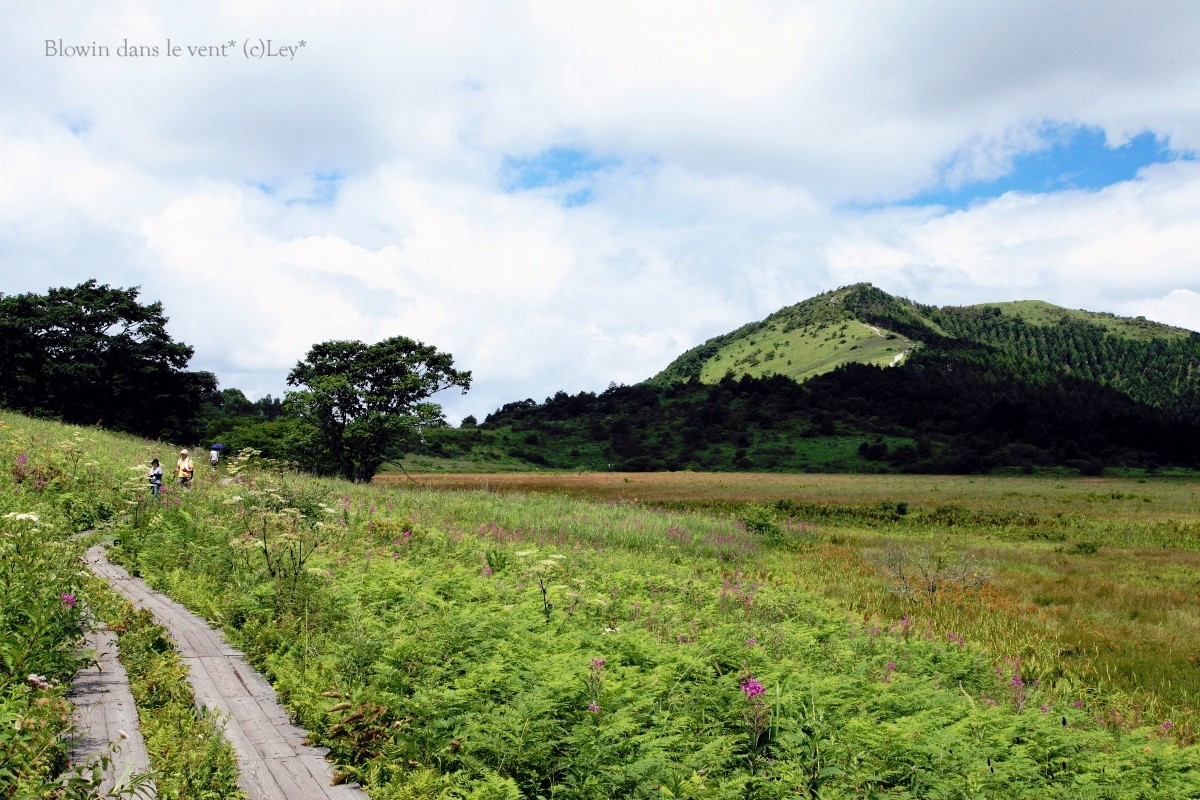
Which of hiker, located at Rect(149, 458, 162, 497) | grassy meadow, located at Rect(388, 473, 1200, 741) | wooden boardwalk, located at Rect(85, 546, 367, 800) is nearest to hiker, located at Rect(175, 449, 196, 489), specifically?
hiker, located at Rect(149, 458, 162, 497)

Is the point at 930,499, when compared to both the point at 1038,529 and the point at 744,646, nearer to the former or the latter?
the point at 1038,529

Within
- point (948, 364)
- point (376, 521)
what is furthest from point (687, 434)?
point (376, 521)

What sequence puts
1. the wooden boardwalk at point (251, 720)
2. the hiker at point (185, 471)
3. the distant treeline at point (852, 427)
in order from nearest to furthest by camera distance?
the wooden boardwalk at point (251, 720)
the hiker at point (185, 471)
the distant treeline at point (852, 427)

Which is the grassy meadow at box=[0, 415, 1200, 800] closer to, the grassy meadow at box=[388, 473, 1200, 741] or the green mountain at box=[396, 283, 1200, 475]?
the grassy meadow at box=[388, 473, 1200, 741]

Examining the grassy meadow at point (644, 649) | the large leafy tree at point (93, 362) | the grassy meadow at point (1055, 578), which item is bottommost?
the grassy meadow at point (1055, 578)

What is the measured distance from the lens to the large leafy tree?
52.0 metres

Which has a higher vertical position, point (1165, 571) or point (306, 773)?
point (306, 773)

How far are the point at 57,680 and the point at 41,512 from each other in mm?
7488

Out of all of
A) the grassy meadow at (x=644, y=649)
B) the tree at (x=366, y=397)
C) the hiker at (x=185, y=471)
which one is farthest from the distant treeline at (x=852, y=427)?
the grassy meadow at (x=644, y=649)

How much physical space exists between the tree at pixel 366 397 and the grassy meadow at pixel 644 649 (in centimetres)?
1601

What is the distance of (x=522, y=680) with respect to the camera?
6.08 metres

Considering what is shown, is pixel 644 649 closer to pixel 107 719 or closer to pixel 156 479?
pixel 107 719

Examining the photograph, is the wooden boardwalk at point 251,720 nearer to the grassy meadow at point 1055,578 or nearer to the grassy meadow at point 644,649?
the grassy meadow at point 644,649

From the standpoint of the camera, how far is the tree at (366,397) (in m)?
38.5
